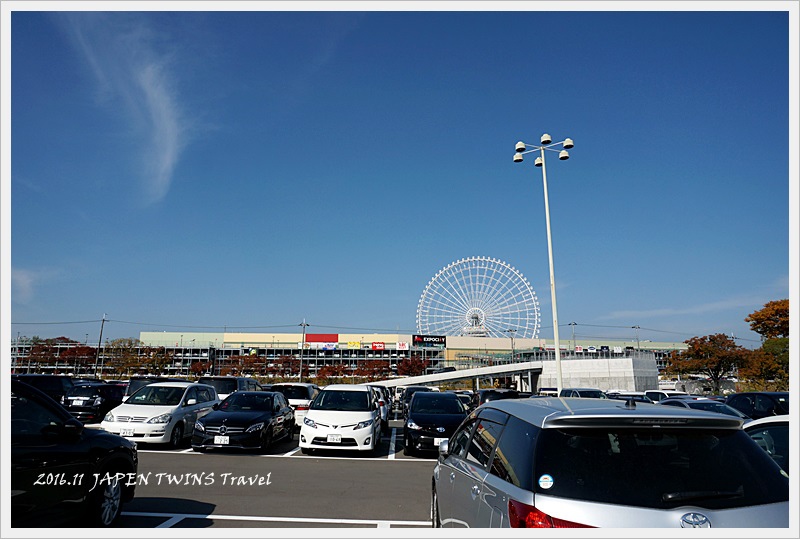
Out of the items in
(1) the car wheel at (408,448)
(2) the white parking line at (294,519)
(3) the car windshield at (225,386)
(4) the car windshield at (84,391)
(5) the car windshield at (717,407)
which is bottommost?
(2) the white parking line at (294,519)

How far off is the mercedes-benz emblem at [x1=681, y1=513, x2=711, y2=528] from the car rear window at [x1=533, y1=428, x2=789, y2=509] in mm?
77

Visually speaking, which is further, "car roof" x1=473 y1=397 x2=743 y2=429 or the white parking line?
Result: the white parking line

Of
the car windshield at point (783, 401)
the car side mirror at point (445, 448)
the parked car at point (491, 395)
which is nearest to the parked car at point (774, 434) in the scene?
the car side mirror at point (445, 448)

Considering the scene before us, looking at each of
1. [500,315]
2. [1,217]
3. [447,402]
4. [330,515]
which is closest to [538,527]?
[1,217]

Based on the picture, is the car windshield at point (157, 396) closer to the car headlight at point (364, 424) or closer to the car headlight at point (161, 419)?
the car headlight at point (161, 419)

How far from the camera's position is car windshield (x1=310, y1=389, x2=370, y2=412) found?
1495 centimetres

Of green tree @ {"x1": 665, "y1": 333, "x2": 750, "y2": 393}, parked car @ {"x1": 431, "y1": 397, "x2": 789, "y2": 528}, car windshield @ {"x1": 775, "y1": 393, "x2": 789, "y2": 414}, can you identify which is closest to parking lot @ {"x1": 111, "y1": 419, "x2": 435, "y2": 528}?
parked car @ {"x1": 431, "y1": 397, "x2": 789, "y2": 528}

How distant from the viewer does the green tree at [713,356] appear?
52688mm

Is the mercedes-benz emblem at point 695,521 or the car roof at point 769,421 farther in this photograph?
the car roof at point 769,421

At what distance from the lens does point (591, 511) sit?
314 cm

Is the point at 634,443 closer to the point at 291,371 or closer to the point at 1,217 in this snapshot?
the point at 1,217

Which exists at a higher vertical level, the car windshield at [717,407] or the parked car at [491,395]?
the parked car at [491,395]

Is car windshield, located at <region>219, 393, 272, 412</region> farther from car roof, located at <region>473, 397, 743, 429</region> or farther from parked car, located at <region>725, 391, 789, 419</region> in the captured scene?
parked car, located at <region>725, 391, 789, 419</region>

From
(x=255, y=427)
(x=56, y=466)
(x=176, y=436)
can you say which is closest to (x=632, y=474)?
(x=56, y=466)
